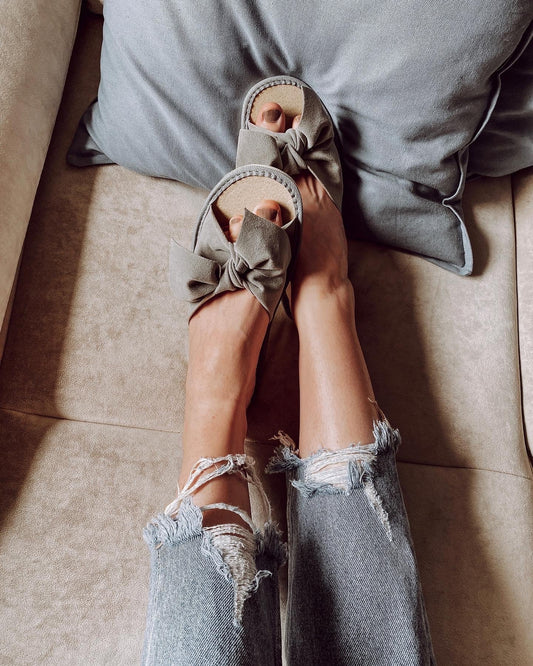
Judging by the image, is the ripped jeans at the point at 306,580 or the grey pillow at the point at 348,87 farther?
the grey pillow at the point at 348,87

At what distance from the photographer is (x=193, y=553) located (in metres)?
0.55

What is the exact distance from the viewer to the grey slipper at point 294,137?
0.77m

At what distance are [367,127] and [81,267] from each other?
494 mm

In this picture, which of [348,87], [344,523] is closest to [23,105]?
[348,87]

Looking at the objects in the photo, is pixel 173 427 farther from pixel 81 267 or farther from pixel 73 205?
pixel 73 205

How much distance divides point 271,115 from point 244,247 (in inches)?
9.4

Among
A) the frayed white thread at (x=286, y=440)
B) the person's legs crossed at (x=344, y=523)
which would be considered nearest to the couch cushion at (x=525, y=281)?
the person's legs crossed at (x=344, y=523)

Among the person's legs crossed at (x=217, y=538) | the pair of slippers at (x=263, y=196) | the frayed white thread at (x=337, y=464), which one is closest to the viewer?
the person's legs crossed at (x=217, y=538)

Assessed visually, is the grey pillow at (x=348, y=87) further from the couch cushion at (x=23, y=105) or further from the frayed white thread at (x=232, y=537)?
the frayed white thread at (x=232, y=537)

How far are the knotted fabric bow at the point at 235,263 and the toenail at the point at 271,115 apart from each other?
178 mm

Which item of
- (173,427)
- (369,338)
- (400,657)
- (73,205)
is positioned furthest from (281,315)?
(400,657)

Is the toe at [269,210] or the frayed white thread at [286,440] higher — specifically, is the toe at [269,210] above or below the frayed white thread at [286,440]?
above

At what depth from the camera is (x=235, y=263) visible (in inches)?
28.7

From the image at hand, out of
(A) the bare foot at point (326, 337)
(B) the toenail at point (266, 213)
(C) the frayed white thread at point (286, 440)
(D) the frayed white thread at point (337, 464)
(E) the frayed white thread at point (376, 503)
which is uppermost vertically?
(B) the toenail at point (266, 213)
